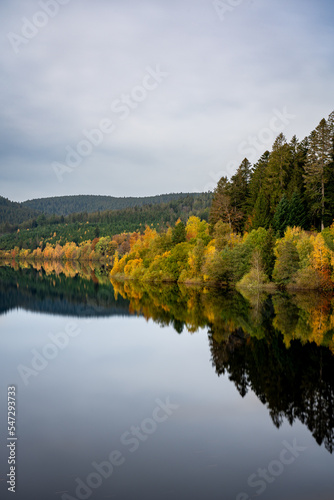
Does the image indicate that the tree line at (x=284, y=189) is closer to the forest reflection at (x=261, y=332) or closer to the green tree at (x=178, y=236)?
the green tree at (x=178, y=236)

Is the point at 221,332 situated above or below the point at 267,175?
below

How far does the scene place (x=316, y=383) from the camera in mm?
18438

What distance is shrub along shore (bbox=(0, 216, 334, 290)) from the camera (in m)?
57.0

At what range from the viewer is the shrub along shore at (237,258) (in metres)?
57.0

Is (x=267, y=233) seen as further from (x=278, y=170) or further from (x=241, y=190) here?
(x=241, y=190)

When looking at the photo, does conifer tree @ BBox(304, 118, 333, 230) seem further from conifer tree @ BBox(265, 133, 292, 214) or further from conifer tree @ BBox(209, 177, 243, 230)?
conifer tree @ BBox(209, 177, 243, 230)

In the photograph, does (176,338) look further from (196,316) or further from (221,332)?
(196,316)

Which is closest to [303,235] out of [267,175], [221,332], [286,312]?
[267,175]

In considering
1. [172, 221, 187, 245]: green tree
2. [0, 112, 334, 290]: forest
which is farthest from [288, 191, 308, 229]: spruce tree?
[172, 221, 187, 245]: green tree

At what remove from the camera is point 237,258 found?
65.6 m

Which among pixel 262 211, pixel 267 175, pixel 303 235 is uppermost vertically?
pixel 267 175

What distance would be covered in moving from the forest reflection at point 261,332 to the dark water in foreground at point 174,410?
10 cm

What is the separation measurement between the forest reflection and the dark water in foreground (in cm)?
10

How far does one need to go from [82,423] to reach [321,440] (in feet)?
28.3
